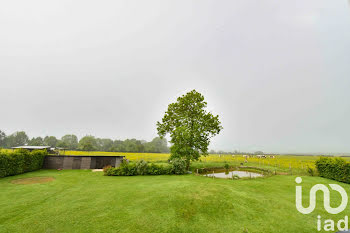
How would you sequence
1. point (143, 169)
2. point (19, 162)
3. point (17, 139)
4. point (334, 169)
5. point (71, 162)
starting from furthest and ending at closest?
point (17, 139)
point (71, 162)
point (143, 169)
point (19, 162)
point (334, 169)

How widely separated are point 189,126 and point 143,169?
942 centimetres

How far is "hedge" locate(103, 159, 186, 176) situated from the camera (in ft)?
53.7

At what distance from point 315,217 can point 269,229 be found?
11.3 ft

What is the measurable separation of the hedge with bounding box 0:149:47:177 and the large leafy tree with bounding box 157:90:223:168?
16.7 m

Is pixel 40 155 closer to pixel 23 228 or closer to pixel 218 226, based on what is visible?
pixel 23 228

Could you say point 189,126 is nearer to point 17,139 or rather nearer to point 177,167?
point 177,167

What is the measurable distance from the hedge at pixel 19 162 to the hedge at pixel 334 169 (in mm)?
34538

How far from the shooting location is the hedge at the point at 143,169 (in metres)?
16.4

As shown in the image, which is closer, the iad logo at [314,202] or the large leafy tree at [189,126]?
the iad logo at [314,202]

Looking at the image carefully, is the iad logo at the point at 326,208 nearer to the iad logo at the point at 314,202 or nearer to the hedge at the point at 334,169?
the iad logo at the point at 314,202

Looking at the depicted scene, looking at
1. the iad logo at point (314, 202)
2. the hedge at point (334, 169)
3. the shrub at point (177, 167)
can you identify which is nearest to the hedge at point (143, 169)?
the shrub at point (177, 167)

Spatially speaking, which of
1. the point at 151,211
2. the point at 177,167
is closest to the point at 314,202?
the point at 151,211

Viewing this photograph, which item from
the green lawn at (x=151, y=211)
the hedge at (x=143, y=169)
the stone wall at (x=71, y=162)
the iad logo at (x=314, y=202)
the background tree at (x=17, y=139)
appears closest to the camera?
the green lawn at (x=151, y=211)

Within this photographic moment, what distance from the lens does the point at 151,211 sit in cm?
716
